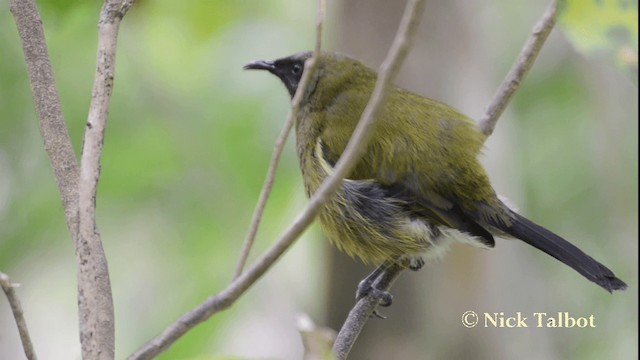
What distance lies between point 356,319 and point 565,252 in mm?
854

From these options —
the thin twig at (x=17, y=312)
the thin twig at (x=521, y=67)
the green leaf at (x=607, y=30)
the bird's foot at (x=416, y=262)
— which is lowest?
the thin twig at (x=17, y=312)

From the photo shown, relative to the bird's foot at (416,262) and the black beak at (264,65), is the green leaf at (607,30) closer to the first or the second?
the bird's foot at (416,262)

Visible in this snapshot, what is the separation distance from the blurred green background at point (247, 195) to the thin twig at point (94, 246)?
2063mm

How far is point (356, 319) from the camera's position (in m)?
2.64

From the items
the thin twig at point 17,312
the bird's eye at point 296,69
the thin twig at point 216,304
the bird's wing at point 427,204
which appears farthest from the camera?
the bird's eye at point 296,69

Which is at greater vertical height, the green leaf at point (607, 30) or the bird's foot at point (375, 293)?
the green leaf at point (607, 30)

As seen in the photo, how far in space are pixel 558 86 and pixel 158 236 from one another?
9.40 feet

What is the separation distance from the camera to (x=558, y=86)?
238 inches

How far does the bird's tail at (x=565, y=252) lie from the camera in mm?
2939

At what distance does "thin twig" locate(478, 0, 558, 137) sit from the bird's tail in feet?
1.44

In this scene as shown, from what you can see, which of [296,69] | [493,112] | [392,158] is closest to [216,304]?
[392,158]

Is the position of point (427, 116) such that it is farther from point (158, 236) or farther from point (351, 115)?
point (158, 236)

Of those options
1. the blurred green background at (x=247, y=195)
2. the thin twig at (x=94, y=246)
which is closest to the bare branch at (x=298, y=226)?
the thin twig at (x=94, y=246)

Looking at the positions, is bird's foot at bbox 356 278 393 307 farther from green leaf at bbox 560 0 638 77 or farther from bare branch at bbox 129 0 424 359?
bare branch at bbox 129 0 424 359
